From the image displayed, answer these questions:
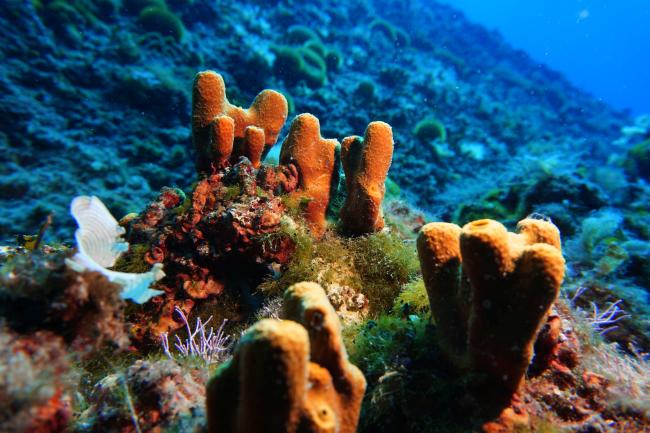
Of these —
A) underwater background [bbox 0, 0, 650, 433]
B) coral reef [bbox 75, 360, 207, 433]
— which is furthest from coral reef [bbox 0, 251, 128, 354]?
coral reef [bbox 75, 360, 207, 433]

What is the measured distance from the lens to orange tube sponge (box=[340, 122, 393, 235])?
3.19 metres

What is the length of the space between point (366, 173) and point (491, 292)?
1.88m

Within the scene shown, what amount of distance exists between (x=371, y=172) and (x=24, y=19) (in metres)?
8.50

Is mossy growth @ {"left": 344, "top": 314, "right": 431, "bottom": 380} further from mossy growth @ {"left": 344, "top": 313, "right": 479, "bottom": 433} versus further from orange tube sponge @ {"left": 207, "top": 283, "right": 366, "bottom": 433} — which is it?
orange tube sponge @ {"left": 207, "top": 283, "right": 366, "bottom": 433}

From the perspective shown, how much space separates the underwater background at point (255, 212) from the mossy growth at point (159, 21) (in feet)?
0.16

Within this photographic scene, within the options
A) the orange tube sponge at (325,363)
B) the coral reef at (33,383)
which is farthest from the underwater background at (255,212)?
the orange tube sponge at (325,363)

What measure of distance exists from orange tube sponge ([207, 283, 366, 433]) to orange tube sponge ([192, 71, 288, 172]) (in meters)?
2.23

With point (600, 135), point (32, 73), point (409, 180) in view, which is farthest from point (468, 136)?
point (32, 73)

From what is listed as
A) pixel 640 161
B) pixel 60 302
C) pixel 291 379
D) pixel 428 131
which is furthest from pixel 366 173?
pixel 640 161

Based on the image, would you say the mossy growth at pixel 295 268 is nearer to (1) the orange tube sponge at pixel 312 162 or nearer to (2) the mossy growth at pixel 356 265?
(2) the mossy growth at pixel 356 265

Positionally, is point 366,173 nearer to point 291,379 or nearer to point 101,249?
point 101,249

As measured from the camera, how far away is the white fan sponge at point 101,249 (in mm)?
1560

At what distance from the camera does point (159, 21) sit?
878 centimetres

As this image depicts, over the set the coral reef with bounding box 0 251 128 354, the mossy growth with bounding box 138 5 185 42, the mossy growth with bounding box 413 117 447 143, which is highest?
the mossy growth with bounding box 413 117 447 143
